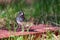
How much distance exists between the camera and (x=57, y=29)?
12.5ft

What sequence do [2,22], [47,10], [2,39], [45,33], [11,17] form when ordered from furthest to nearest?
Result: [47,10] → [11,17] → [2,22] → [45,33] → [2,39]

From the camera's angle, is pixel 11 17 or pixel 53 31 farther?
pixel 11 17

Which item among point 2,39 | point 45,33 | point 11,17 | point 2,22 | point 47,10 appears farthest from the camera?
point 47,10

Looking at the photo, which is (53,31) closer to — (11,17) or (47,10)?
(11,17)

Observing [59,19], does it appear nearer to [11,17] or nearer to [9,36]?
[11,17]

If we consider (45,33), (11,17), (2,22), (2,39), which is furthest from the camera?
(11,17)

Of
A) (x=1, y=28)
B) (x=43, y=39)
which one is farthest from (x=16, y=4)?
(x=43, y=39)

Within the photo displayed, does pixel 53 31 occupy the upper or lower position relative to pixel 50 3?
lower

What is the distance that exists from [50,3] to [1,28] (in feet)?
5.26

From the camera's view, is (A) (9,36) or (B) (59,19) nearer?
(A) (9,36)

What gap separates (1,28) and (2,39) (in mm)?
773

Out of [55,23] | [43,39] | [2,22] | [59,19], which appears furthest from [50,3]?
[43,39]

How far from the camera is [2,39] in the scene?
3.10 metres

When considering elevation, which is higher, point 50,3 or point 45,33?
point 50,3
